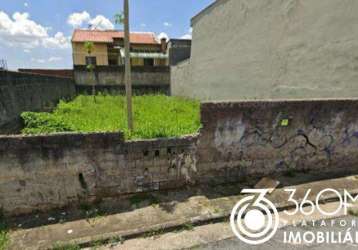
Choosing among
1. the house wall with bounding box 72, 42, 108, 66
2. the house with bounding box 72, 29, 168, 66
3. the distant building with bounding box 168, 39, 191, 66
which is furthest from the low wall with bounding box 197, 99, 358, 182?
the house wall with bounding box 72, 42, 108, 66

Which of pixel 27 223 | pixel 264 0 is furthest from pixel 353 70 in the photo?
pixel 27 223

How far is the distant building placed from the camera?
17547 millimetres

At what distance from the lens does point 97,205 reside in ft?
11.2

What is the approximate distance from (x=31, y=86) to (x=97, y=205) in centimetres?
529

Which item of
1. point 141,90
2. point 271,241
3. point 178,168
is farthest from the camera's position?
point 141,90

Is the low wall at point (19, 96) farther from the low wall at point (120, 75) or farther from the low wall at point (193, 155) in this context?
the low wall at point (120, 75)

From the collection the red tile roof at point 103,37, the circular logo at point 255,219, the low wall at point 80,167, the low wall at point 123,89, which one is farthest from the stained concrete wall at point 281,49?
the red tile roof at point 103,37

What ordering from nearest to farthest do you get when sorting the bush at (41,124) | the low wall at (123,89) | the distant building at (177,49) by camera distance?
1. the bush at (41,124)
2. the low wall at (123,89)
3. the distant building at (177,49)

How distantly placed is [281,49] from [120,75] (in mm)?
12009

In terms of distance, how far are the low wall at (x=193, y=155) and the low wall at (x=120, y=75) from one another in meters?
13.1

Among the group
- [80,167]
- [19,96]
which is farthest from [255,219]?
[19,96]

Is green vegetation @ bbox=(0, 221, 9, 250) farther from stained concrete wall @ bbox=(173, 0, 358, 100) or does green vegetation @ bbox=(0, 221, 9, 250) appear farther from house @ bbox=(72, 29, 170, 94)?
house @ bbox=(72, 29, 170, 94)

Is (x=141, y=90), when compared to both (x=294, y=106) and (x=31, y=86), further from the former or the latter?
(x=294, y=106)

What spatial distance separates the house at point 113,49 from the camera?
22.2m
